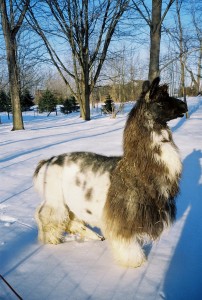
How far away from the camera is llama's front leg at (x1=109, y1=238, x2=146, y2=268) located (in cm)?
298

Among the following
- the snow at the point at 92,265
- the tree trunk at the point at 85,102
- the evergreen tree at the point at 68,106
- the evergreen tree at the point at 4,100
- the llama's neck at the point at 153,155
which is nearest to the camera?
the snow at the point at 92,265

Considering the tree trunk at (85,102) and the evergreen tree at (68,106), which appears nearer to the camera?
the tree trunk at (85,102)

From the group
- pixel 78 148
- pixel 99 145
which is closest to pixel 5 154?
pixel 78 148

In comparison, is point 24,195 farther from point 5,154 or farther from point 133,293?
point 5,154

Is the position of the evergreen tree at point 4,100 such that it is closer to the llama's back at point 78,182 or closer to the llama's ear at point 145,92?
the llama's back at point 78,182

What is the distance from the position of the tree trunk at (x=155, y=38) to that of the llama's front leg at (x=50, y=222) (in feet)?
27.0

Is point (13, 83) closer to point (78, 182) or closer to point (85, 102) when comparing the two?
point (85, 102)

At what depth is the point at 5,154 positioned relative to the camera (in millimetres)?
8656

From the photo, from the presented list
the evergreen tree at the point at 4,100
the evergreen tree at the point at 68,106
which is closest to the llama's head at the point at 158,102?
the evergreen tree at the point at 68,106

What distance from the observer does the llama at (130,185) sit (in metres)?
2.74

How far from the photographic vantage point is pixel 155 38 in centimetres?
1095

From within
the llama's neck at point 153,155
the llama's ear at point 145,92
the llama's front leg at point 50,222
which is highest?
the llama's ear at point 145,92

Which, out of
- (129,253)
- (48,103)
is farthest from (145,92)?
(48,103)

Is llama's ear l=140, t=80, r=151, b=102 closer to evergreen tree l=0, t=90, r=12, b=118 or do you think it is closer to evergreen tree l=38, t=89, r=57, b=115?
evergreen tree l=0, t=90, r=12, b=118
